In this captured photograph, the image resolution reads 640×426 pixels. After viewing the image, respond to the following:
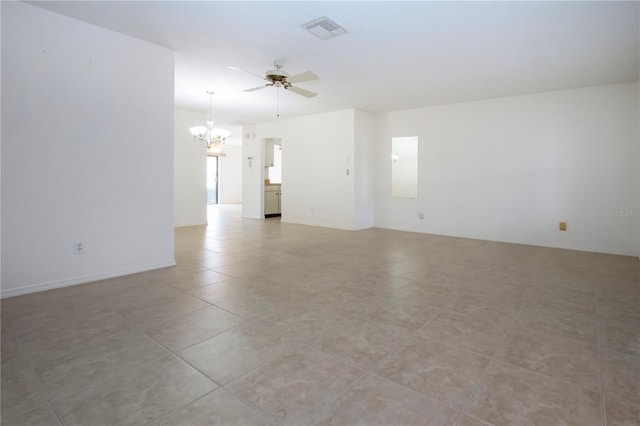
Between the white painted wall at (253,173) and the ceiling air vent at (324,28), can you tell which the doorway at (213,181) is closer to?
the white painted wall at (253,173)

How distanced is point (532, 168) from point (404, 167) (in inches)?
93.7

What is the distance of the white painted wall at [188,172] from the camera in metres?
7.47

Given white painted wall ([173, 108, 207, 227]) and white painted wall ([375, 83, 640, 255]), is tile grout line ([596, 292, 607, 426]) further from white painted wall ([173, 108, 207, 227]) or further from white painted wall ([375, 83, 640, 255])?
white painted wall ([173, 108, 207, 227])

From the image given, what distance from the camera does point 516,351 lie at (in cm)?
208

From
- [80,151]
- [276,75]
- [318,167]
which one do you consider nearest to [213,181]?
[318,167]

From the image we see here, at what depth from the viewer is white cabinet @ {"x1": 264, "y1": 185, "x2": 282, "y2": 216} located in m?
9.34

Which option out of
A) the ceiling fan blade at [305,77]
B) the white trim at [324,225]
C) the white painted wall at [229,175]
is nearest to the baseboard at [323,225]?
the white trim at [324,225]

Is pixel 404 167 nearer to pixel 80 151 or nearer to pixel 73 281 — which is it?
pixel 80 151

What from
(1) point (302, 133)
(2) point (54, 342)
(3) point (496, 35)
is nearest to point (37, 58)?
(2) point (54, 342)

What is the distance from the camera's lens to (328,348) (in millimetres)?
2105

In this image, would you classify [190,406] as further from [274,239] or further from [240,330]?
[274,239]

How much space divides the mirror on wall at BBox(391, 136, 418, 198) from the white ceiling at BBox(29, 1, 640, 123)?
5.54 ft

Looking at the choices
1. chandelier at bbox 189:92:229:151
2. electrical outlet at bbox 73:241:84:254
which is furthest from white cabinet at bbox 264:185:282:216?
electrical outlet at bbox 73:241:84:254

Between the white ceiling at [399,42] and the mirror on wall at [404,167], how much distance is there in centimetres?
169
